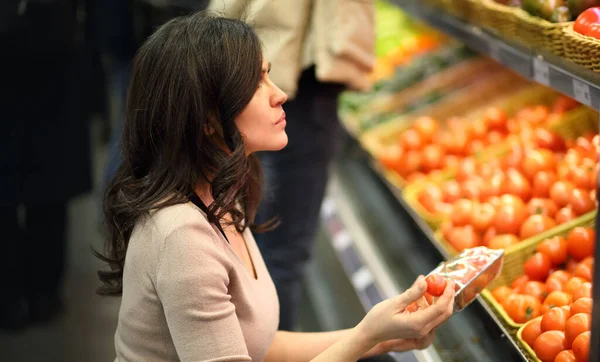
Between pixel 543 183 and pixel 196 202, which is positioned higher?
pixel 196 202

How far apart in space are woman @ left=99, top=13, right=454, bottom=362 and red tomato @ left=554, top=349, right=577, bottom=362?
1.03 feet

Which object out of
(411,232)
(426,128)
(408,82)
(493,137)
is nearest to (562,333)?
(411,232)

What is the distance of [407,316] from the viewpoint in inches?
59.7

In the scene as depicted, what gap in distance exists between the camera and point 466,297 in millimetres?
1688

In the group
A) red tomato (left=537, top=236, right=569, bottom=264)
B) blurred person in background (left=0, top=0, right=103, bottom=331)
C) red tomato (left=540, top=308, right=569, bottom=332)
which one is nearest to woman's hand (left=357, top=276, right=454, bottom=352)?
red tomato (left=540, top=308, right=569, bottom=332)

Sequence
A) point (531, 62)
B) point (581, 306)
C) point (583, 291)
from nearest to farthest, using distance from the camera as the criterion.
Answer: point (581, 306) < point (583, 291) < point (531, 62)

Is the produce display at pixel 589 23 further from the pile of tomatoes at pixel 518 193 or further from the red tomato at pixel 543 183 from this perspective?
the red tomato at pixel 543 183

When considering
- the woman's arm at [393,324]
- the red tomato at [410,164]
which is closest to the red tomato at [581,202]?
the woman's arm at [393,324]

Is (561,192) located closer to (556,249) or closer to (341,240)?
(556,249)

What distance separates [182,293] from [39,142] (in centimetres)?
235

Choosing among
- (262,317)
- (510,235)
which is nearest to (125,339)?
(262,317)

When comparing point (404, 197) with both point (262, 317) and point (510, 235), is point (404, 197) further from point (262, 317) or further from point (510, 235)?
point (262, 317)

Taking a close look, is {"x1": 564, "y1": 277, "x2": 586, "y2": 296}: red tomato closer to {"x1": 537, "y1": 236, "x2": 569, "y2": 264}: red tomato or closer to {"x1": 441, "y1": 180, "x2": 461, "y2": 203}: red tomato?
{"x1": 537, "y1": 236, "x2": 569, "y2": 264}: red tomato

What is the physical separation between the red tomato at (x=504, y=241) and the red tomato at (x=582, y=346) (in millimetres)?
700
